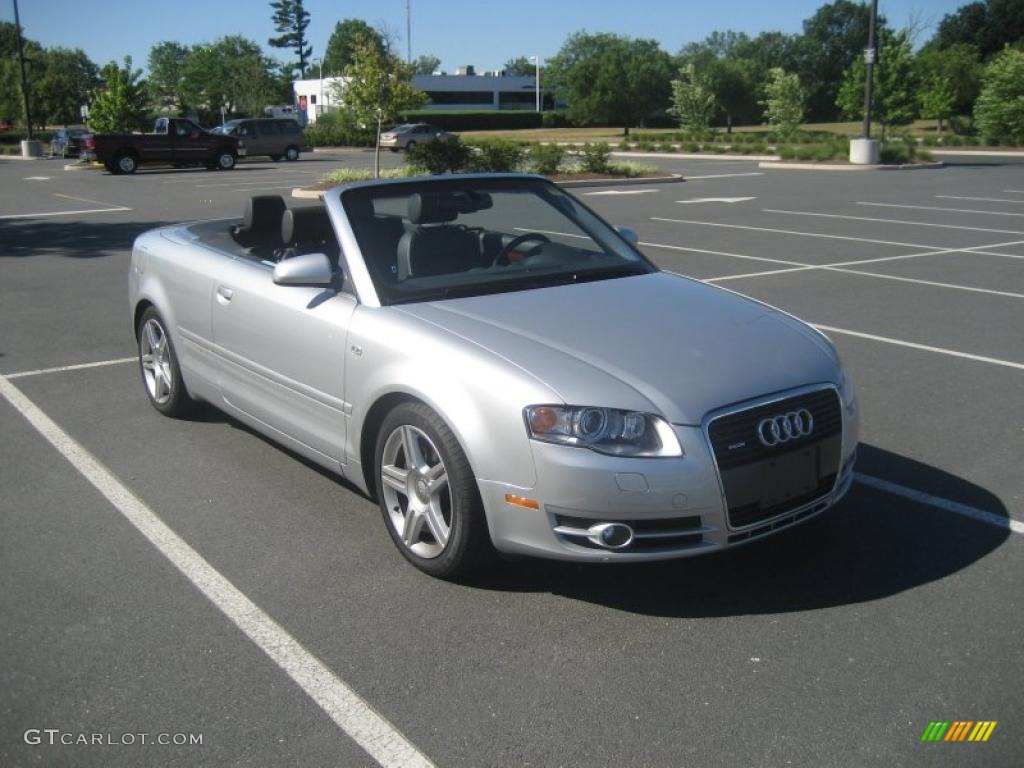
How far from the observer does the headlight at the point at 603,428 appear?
3.77 meters

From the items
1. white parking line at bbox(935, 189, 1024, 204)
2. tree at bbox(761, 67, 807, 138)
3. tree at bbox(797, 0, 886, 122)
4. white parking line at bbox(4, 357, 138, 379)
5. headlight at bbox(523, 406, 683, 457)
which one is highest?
tree at bbox(797, 0, 886, 122)

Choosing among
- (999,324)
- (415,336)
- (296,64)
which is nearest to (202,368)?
(415,336)

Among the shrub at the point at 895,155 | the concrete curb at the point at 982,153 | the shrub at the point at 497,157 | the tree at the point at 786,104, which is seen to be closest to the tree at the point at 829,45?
the tree at the point at 786,104

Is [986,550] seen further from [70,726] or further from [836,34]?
[836,34]

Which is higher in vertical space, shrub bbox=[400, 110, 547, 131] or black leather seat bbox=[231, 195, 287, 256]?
shrub bbox=[400, 110, 547, 131]

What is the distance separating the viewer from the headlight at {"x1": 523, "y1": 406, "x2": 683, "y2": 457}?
12.4 ft

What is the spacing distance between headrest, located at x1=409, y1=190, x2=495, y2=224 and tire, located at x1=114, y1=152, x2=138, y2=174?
30616 millimetres

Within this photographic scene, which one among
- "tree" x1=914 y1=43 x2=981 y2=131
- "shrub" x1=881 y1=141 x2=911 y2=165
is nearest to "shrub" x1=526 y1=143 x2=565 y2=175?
"shrub" x1=881 y1=141 x2=911 y2=165

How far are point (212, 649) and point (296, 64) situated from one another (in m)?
145

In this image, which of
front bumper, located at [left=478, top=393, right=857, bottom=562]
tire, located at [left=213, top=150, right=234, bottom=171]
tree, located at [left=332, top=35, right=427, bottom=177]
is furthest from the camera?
tire, located at [left=213, top=150, right=234, bottom=171]

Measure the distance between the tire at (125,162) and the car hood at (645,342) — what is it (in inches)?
1240

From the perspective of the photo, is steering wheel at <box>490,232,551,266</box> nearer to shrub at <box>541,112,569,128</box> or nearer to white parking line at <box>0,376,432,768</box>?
white parking line at <box>0,376,432,768</box>

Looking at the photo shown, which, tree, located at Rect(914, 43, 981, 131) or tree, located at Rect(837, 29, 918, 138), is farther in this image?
tree, located at Rect(914, 43, 981, 131)

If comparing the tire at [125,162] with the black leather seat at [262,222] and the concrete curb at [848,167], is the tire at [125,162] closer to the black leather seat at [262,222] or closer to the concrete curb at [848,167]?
the concrete curb at [848,167]
